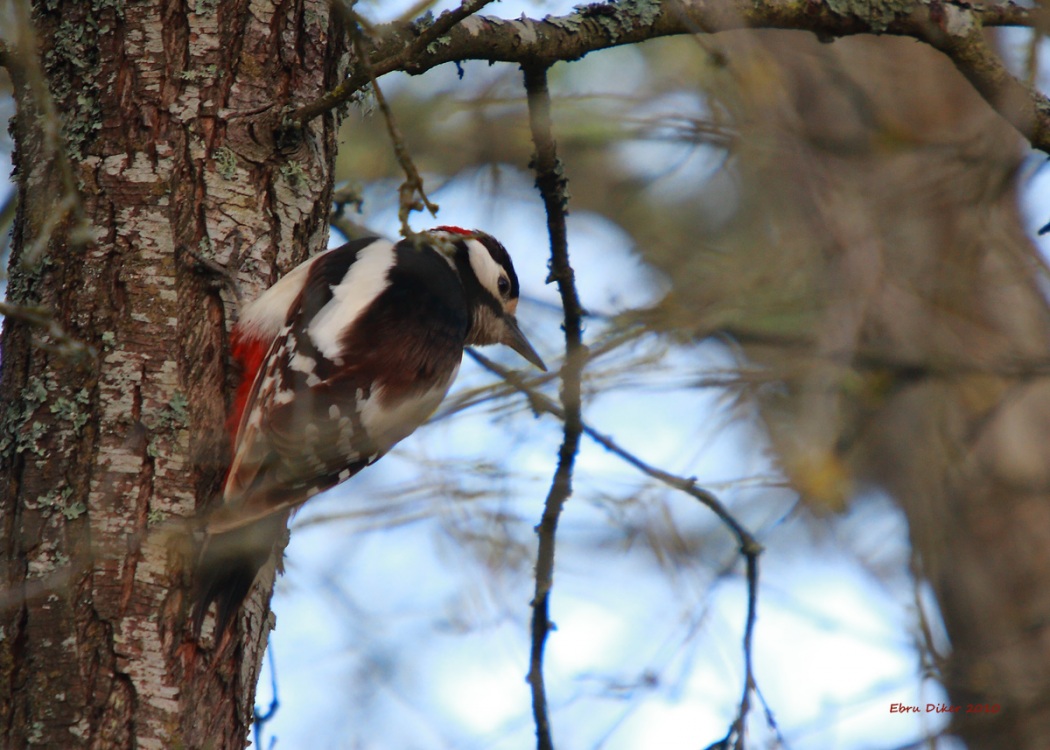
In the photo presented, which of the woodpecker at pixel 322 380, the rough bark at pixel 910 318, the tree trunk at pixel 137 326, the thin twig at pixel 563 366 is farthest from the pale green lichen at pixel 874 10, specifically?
the tree trunk at pixel 137 326

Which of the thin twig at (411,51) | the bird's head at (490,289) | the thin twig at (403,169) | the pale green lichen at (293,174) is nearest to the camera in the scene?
the thin twig at (403,169)

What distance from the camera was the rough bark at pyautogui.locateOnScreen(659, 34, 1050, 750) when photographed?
3.93m

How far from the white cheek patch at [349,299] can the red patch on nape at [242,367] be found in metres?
0.25

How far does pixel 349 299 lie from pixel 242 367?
1.71 ft

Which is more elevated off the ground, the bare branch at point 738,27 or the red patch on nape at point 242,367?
the bare branch at point 738,27

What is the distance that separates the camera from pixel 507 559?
4.08 meters

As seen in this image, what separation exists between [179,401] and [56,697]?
27.1 inches

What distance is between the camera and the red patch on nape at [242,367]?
2641 mm

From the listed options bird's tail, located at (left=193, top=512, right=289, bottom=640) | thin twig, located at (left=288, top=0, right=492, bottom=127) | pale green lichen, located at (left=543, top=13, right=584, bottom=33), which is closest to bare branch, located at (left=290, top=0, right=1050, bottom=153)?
pale green lichen, located at (left=543, top=13, right=584, bottom=33)

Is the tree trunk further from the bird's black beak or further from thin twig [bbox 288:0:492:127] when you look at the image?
the bird's black beak

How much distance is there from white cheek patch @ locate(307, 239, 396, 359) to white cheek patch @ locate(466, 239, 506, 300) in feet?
2.52

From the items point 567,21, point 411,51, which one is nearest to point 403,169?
point 411,51

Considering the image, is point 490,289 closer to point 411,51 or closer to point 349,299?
point 349,299

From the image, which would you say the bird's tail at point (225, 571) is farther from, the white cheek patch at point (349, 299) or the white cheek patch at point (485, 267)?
the white cheek patch at point (485, 267)
